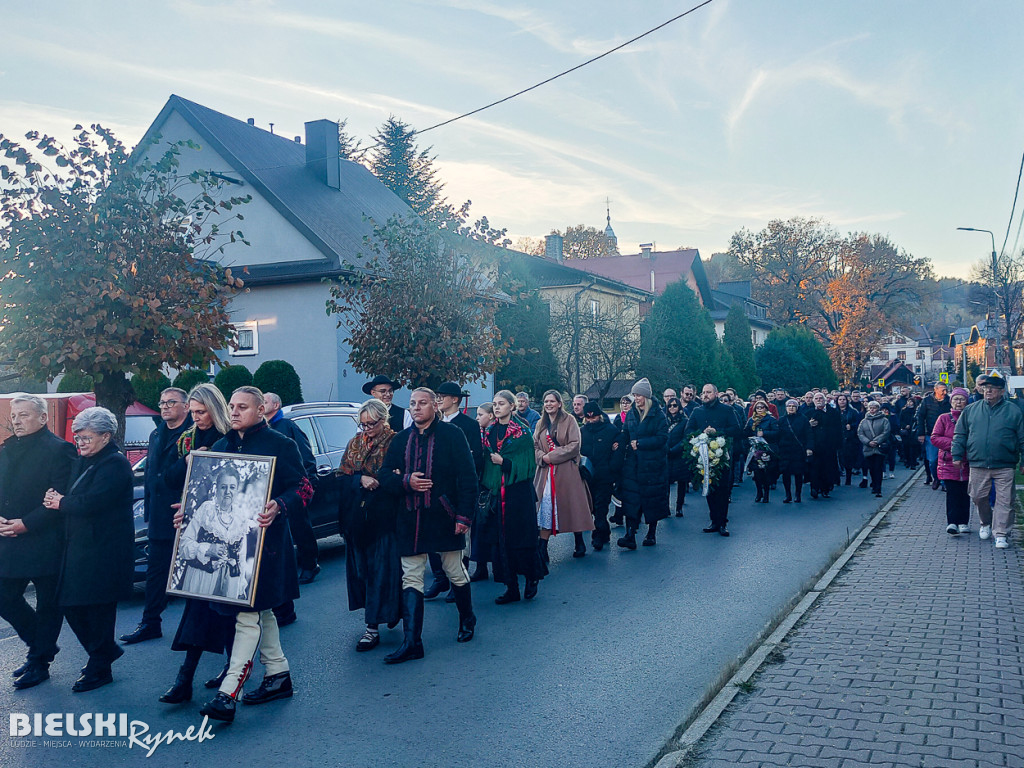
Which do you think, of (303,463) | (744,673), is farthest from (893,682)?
(303,463)

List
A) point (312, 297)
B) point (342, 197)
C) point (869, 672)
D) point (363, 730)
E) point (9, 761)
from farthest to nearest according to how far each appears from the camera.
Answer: point (342, 197) → point (312, 297) → point (869, 672) → point (363, 730) → point (9, 761)

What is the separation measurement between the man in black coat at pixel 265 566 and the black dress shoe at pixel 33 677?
1.46 meters

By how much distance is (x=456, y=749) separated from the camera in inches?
191

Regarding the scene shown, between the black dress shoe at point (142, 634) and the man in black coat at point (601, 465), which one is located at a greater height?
the man in black coat at point (601, 465)

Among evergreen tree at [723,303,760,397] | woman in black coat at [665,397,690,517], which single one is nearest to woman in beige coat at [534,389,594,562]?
woman in black coat at [665,397,690,517]

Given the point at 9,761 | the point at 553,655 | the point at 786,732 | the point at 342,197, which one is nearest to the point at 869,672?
the point at 786,732

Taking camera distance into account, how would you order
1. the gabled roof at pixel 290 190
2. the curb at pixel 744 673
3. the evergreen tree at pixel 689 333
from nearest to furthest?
the curb at pixel 744 673, the gabled roof at pixel 290 190, the evergreen tree at pixel 689 333

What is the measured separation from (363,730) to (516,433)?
3.94 metres

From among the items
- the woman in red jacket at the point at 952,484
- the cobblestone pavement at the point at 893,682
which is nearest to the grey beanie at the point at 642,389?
the cobblestone pavement at the point at 893,682

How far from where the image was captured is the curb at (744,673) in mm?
4695

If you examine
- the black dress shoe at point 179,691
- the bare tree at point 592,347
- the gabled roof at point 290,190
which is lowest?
the black dress shoe at point 179,691

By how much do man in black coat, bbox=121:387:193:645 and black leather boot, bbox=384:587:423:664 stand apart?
7.05ft

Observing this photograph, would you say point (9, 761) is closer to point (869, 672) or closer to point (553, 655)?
point (553, 655)

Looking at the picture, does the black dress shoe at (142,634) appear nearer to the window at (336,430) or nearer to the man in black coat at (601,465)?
the window at (336,430)
